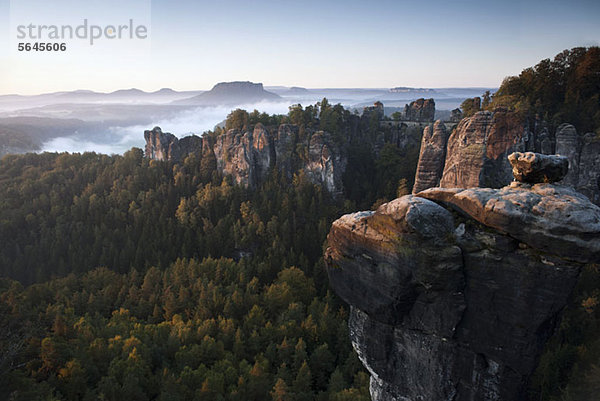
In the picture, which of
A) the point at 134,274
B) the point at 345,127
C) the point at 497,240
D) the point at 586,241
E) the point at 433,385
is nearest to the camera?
the point at 586,241

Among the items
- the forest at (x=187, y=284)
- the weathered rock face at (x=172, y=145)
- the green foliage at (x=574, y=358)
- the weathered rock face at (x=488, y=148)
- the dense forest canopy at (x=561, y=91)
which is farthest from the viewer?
the weathered rock face at (x=172, y=145)

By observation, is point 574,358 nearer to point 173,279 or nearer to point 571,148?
point 571,148

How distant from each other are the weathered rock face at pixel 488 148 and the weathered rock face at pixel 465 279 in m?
31.3

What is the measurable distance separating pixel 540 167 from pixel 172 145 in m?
70.0

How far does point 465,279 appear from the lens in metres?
12.5

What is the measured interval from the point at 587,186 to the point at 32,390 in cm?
5157

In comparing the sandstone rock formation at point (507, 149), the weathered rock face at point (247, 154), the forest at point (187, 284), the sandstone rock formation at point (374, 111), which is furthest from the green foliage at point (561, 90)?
the weathered rock face at point (247, 154)

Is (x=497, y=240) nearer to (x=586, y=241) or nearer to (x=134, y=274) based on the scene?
(x=586, y=241)

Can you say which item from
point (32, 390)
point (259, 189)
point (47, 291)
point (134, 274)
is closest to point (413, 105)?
point (259, 189)

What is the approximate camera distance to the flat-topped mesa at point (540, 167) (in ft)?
38.4

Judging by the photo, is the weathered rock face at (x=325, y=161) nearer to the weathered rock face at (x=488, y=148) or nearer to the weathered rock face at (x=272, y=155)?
the weathered rock face at (x=272, y=155)

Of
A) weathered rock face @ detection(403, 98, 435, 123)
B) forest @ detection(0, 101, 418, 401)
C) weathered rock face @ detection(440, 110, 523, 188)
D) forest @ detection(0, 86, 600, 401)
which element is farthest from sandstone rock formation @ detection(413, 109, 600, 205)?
weathered rock face @ detection(403, 98, 435, 123)

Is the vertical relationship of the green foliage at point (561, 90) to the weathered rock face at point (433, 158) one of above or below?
above

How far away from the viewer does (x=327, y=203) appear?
6094 centimetres
